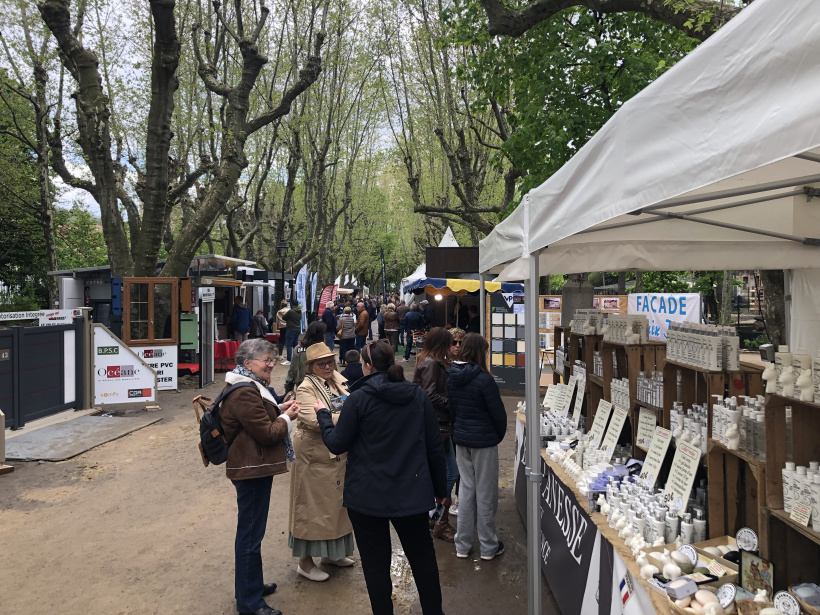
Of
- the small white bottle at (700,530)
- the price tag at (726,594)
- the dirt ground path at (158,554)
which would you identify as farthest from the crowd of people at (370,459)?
the price tag at (726,594)

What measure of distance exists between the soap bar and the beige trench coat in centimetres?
225

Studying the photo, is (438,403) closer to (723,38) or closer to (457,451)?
(457,451)

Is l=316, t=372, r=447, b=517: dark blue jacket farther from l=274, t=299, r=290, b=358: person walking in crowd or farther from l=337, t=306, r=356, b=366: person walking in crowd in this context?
l=274, t=299, r=290, b=358: person walking in crowd

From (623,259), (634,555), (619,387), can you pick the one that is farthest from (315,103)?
(634,555)

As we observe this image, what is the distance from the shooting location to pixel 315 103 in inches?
769

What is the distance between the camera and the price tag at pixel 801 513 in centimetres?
197

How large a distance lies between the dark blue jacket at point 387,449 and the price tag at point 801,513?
1618mm

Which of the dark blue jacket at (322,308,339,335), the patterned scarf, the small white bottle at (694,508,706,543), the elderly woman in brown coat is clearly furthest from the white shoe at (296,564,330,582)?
the dark blue jacket at (322,308,339,335)

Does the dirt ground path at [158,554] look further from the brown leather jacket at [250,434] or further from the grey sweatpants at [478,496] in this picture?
the brown leather jacket at [250,434]

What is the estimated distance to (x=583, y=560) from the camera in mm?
3164

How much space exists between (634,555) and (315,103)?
19.2m

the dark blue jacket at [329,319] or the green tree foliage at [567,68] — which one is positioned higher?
the green tree foliage at [567,68]

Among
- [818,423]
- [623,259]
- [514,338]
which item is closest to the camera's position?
[818,423]

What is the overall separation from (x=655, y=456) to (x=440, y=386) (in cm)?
192
